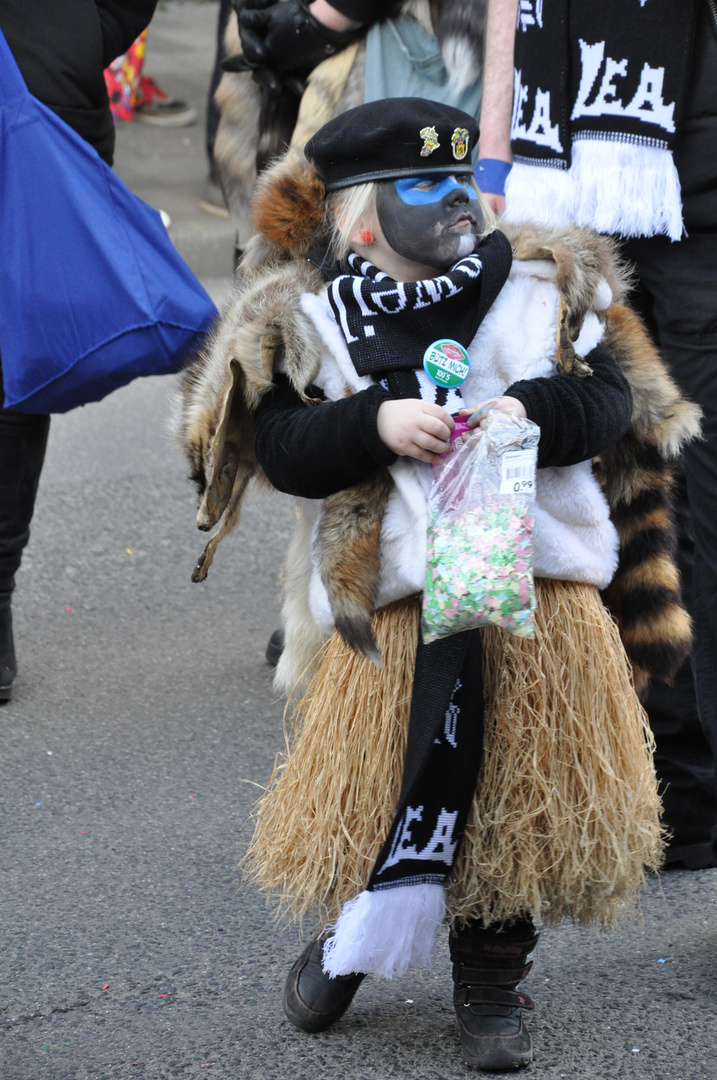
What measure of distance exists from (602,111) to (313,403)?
849 mm

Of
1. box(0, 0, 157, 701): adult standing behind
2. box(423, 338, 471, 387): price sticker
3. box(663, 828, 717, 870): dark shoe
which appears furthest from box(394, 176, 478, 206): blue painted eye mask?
box(663, 828, 717, 870): dark shoe

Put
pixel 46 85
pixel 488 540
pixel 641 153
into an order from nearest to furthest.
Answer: pixel 488 540
pixel 641 153
pixel 46 85

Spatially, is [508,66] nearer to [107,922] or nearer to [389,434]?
[389,434]

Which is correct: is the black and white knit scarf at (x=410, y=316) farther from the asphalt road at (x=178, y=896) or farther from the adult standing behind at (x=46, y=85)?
the adult standing behind at (x=46, y=85)

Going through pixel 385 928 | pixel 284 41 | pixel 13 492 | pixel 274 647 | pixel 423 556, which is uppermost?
pixel 284 41

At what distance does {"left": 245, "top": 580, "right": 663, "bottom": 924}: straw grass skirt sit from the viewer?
200 cm

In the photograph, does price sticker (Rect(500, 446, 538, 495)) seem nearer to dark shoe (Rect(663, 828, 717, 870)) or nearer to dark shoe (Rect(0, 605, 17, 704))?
dark shoe (Rect(663, 828, 717, 870))

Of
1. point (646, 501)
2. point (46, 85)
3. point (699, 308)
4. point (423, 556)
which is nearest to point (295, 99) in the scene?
point (46, 85)

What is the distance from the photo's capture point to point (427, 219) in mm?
2000

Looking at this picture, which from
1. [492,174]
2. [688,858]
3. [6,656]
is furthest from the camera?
[6,656]

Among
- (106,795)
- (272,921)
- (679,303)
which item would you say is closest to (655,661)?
(679,303)

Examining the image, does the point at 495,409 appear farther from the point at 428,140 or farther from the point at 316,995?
the point at 316,995

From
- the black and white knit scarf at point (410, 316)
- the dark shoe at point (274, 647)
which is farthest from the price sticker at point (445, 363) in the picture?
the dark shoe at point (274, 647)

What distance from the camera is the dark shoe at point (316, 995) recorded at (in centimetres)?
216
